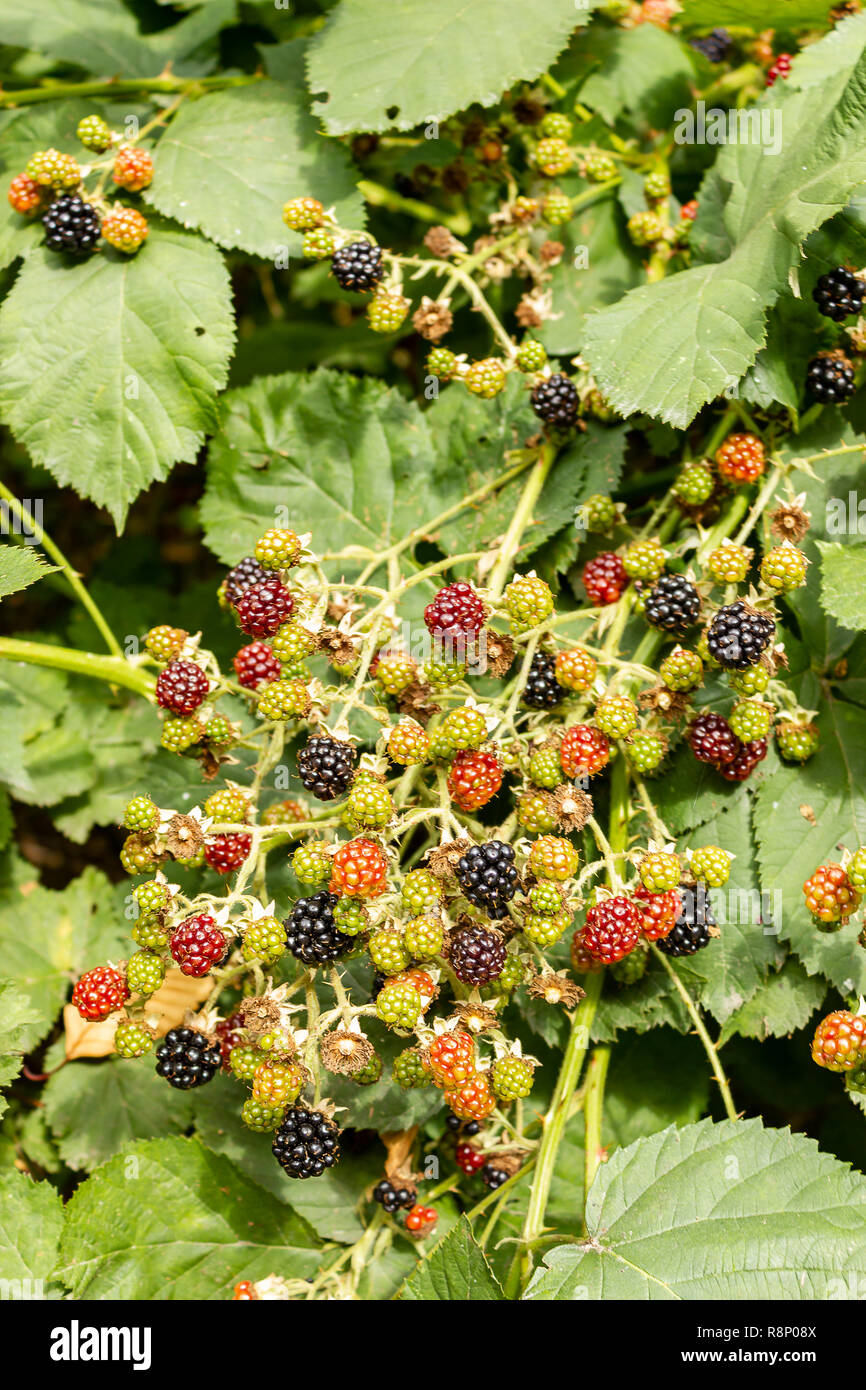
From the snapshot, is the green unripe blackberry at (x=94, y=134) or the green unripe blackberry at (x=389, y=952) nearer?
the green unripe blackberry at (x=389, y=952)

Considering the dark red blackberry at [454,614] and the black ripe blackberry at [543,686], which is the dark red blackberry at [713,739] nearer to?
the black ripe blackberry at [543,686]

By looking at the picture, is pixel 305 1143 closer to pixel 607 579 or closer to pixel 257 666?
pixel 257 666

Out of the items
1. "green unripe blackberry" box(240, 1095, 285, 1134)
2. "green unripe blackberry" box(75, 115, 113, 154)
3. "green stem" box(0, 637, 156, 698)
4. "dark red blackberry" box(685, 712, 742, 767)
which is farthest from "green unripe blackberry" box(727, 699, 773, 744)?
"green unripe blackberry" box(75, 115, 113, 154)

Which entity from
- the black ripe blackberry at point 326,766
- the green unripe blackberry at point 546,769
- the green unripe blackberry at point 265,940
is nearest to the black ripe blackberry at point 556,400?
the green unripe blackberry at point 546,769

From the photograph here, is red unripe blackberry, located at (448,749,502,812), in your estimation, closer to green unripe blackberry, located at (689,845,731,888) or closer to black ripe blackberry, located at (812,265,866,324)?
green unripe blackberry, located at (689,845,731,888)

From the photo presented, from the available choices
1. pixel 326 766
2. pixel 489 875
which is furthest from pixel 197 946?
pixel 489 875
